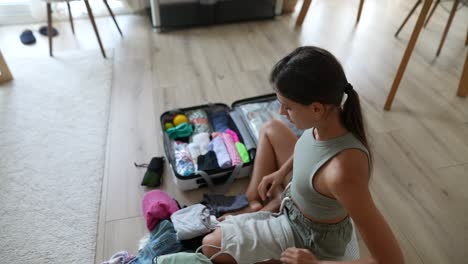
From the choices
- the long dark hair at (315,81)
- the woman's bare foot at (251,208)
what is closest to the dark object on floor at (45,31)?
the woman's bare foot at (251,208)

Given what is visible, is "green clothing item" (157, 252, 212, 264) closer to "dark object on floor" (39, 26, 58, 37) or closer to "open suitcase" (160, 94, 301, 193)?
"open suitcase" (160, 94, 301, 193)

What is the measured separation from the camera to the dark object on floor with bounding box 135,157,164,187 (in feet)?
4.80

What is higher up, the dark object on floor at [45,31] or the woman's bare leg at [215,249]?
the woman's bare leg at [215,249]

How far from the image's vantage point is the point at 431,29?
2.57m

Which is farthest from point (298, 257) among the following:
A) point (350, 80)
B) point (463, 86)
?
point (463, 86)

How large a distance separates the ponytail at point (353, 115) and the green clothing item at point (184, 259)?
56 cm

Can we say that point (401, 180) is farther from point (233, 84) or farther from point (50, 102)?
point (50, 102)

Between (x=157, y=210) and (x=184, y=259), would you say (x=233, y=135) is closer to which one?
(x=157, y=210)

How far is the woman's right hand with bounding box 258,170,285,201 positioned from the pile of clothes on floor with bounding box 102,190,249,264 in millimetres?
114

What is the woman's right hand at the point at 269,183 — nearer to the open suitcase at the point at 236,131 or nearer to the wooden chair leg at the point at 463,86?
the open suitcase at the point at 236,131

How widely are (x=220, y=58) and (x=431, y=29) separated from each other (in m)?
1.57

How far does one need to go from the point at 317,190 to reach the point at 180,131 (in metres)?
0.84

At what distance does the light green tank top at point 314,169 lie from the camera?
0.83 metres

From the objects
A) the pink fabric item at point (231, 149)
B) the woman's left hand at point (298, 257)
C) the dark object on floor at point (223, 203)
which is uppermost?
the woman's left hand at point (298, 257)
